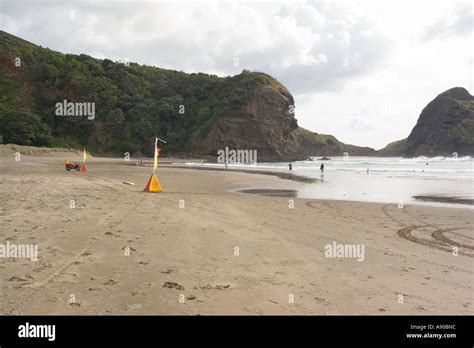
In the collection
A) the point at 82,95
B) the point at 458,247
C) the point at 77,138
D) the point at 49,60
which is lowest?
the point at 458,247

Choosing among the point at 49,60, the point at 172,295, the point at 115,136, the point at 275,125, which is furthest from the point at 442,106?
the point at 172,295

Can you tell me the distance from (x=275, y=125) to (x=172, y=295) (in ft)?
316

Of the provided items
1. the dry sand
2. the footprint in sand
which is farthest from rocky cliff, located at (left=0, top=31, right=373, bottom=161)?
the footprint in sand

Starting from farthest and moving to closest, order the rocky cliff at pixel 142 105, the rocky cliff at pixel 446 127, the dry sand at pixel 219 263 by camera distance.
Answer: the rocky cliff at pixel 446 127 → the rocky cliff at pixel 142 105 → the dry sand at pixel 219 263

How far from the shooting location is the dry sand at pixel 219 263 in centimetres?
468

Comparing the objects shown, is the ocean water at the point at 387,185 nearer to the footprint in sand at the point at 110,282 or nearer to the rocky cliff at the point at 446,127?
the footprint in sand at the point at 110,282

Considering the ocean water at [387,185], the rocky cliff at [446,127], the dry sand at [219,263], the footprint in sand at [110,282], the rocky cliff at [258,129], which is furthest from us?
the rocky cliff at [446,127]

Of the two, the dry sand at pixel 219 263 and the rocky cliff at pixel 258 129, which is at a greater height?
the rocky cliff at pixel 258 129

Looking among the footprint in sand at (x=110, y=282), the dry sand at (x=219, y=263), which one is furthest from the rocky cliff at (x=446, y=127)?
the footprint in sand at (x=110, y=282)

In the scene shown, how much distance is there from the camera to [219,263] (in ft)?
21.1

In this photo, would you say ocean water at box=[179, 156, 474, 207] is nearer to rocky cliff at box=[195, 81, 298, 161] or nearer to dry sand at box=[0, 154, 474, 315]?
dry sand at box=[0, 154, 474, 315]

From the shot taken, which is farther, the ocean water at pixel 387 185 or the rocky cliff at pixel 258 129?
the rocky cliff at pixel 258 129
